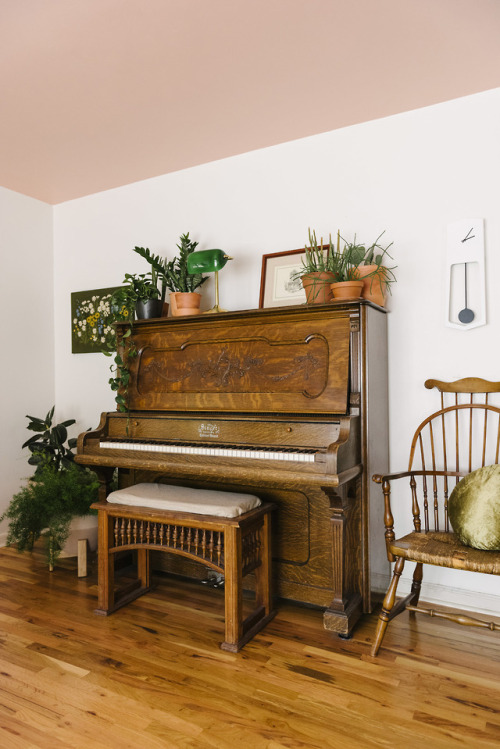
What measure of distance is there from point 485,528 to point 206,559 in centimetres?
→ 121

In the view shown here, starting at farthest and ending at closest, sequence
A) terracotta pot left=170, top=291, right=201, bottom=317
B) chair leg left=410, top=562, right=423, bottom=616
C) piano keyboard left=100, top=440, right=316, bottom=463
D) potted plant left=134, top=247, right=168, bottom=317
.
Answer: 1. potted plant left=134, top=247, right=168, bottom=317
2. terracotta pot left=170, top=291, right=201, bottom=317
3. chair leg left=410, top=562, right=423, bottom=616
4. piano keyboard left=100, top=440, right=316, bottom=463

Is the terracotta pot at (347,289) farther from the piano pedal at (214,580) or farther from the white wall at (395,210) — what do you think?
the piano pedal at (214,580)

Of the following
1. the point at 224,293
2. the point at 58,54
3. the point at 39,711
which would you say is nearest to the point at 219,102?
the point at 58,54

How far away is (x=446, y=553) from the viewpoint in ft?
6.56

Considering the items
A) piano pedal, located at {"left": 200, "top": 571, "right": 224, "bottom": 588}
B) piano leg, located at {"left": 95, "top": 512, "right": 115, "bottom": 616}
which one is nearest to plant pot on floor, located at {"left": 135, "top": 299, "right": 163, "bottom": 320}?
piano leg, located at {"left": 95, "top": 512, "right": 115, "bottom": 616}

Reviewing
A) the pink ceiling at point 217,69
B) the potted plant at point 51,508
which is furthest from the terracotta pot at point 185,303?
the potted plant at point 51,508

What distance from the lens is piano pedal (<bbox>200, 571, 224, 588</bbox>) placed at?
2828 mm

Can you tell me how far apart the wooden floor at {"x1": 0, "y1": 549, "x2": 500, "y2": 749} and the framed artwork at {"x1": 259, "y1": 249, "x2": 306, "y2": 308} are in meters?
1.73

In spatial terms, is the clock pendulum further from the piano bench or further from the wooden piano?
the piano bench

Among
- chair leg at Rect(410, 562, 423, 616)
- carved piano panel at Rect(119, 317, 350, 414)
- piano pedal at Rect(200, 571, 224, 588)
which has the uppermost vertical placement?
carved piano panel at Rect(119, 317, 350, 414)

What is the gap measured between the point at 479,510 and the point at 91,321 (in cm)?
312

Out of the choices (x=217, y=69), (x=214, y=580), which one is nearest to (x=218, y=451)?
(x=214, y=580)

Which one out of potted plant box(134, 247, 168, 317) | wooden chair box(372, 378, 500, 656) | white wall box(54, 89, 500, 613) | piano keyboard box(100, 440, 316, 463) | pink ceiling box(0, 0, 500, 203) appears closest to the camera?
pink ceiling box(0, 0, 500, 203)

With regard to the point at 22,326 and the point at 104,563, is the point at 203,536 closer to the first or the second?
the point at 104,563
